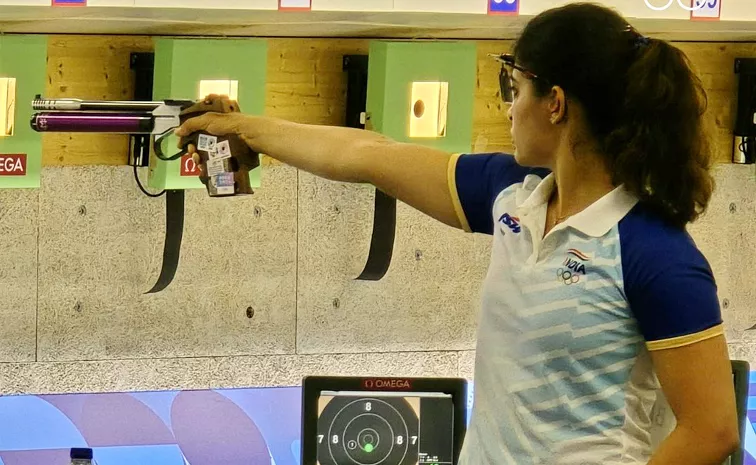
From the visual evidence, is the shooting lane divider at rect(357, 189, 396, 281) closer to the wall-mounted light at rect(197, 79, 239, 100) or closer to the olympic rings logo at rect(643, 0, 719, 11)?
the wall-mounted light at rect(197, 79, 239, 100)

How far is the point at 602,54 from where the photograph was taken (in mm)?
1153

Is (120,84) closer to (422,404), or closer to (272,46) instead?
(272,46)

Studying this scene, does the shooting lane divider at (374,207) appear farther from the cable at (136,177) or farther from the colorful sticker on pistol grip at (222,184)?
the colorful sticker on pistol grip at (222,184)

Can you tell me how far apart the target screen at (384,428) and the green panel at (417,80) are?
0.53 meters

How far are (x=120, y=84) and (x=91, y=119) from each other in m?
0.57

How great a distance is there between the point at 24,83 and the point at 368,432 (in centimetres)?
93

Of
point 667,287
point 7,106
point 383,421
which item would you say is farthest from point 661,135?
point 7,106

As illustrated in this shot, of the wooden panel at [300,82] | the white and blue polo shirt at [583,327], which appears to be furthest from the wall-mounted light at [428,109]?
Answer: the white and blue polo shirt at [583,327]

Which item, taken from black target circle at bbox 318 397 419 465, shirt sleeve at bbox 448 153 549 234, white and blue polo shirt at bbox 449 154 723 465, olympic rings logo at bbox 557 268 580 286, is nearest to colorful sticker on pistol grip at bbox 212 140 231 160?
shirt sleeve at bbox 448 153 549 234

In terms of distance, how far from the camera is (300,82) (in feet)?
8.28

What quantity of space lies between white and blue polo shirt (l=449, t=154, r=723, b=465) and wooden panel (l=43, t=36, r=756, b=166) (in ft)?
3.49

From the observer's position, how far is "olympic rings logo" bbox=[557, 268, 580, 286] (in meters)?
1.17

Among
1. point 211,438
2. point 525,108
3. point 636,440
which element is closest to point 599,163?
point 525,108

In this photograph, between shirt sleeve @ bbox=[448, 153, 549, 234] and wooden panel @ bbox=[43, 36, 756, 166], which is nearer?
shirt sleeve @ bbox=[448, 153, 549, 234]
